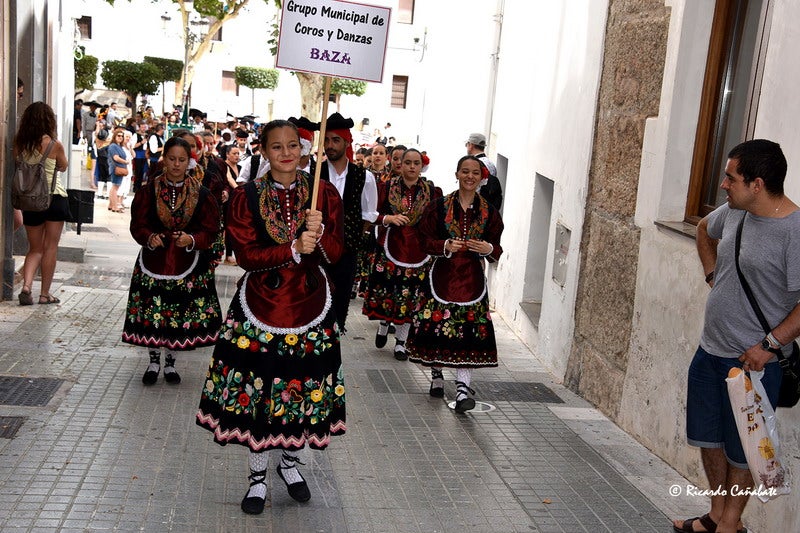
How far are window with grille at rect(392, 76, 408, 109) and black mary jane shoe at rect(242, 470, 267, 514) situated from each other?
1896 inches

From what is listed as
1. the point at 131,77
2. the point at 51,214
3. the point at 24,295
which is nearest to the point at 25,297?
the point at 24,295

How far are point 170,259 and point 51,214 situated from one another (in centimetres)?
322

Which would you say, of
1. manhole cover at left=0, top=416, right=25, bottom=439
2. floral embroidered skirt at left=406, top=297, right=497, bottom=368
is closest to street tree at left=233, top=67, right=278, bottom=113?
floral embroidered skirt at left=406, top=297, right=497, bottom=368

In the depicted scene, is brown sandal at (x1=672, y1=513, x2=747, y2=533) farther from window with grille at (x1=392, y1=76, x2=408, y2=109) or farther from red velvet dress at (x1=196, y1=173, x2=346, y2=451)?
window with grille at (x1=392, y1=76, x2=408, y2=109)

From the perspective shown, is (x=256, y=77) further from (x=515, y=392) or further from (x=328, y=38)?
(x=328, y=38)

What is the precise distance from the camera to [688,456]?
6.73 meters

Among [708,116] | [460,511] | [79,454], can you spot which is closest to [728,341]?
[460,511]

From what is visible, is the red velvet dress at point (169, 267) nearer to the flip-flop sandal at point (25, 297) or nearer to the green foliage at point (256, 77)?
the flip-flop sandal at point (25, 297)

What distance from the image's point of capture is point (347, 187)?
8578mm

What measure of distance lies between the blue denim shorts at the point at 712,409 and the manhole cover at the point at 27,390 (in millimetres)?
4406

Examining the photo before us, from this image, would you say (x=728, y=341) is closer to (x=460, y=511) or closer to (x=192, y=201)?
(x=460, y=511)

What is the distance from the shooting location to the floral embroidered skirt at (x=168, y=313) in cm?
818

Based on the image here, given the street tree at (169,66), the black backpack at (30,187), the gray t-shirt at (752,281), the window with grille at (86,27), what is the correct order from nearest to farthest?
the gray t-shirt at (752,281) → the black backpack at (30,187) → the street tree at (169,66) → the window with grille at (86,27)

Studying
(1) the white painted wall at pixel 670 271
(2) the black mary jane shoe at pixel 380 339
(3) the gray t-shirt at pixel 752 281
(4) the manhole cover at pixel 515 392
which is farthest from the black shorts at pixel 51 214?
(3) the gray t-shirt at pixel 752 281
